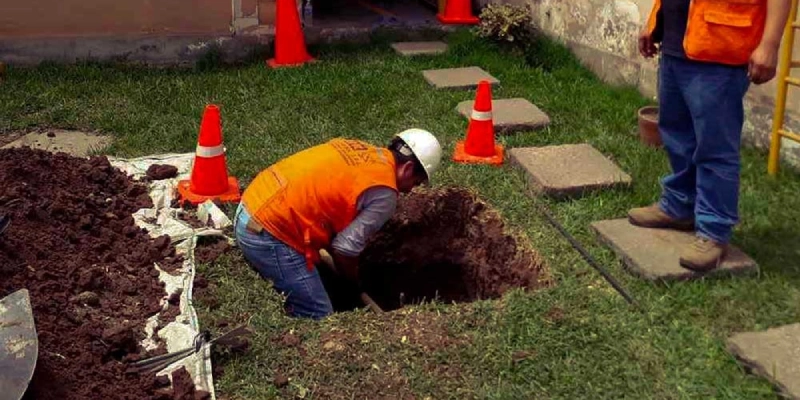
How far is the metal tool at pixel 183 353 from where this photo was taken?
135 inches

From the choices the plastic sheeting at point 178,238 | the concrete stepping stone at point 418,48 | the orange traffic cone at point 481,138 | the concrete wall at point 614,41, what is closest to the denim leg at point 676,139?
the orange traffic cone at point 481,138

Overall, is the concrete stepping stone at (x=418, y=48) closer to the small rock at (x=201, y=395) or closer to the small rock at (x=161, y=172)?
the small rock at (x=161, y=172)

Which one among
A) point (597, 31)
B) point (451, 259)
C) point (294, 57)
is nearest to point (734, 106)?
point (451, 259)

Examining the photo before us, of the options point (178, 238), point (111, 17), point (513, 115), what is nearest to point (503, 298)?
point (178, 238)

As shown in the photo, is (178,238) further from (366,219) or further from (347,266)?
(366,219)

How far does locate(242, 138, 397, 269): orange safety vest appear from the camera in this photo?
162 inches

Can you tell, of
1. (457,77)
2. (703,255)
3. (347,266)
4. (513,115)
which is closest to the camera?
(703,255)

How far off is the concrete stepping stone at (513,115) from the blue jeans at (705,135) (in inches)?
70.8

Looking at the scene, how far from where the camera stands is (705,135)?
3.92 metres

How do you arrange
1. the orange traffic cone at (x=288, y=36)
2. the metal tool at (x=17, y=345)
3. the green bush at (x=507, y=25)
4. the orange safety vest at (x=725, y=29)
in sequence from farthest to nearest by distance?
1. the green bush at (x=507, y=25)
2. the orange traffic cone at (x=288, y=36)
3. the orange safety vest at (x=725, y=29)
4. the metal tool at (x=17, y=345)

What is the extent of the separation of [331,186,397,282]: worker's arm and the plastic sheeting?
735 mm

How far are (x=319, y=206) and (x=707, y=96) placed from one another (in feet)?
6.11

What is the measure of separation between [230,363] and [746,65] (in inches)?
101

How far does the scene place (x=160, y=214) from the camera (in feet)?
15.7
